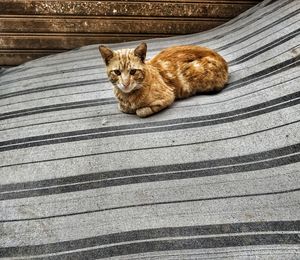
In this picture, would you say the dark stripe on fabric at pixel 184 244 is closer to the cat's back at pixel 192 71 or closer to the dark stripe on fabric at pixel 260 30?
the cat's back at pixel 192 71

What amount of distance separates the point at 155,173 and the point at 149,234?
0.30 m

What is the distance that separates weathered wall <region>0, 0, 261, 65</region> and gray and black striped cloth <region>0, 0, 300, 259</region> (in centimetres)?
78

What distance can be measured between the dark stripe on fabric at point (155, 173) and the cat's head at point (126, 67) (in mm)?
472

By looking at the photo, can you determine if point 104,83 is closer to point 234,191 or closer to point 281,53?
A: point 281,53

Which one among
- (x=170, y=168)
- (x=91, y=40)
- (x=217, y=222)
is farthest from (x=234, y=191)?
(x=91, y=40)

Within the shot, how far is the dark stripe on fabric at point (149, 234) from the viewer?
1040mm

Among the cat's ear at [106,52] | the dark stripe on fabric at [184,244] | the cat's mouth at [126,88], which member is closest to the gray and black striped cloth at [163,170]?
the dark stripe on fabric at [184,244]

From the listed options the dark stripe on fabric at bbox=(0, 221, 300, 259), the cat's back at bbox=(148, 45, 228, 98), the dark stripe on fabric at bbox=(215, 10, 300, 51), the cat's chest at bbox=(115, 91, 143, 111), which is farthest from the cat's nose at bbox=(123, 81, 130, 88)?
the dark stripe on fabric at bbox=(215, 10, 300, 51)

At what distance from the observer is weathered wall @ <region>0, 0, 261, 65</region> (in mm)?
2615

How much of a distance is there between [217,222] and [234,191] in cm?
16

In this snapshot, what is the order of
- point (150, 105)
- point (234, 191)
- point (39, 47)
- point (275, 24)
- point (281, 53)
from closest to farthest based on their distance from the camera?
1. point (234, 191)
2. point (150, 105)
3. point (281, 53)
4. point (275, 24)
5. point (39, 47)

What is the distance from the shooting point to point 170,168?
1.32m

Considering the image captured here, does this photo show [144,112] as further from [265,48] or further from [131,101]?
[265,48]

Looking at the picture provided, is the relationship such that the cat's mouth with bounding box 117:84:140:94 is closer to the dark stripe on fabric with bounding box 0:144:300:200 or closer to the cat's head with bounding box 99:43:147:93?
the cat's head with bounding box 99:43:147:93
